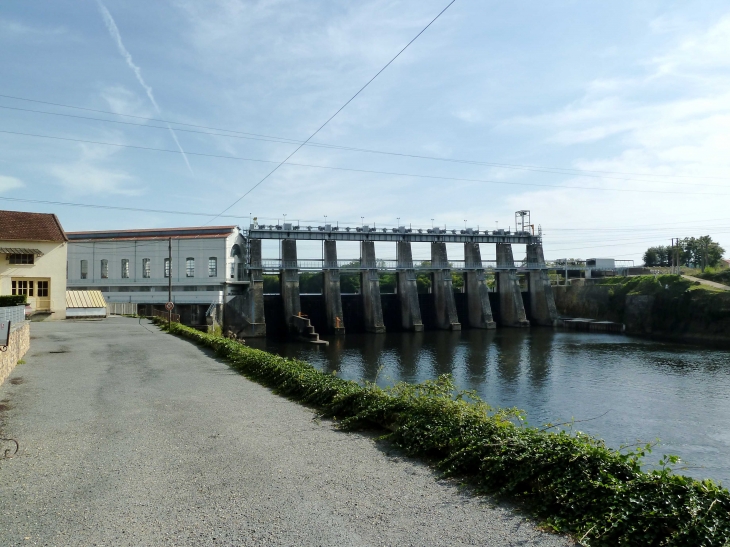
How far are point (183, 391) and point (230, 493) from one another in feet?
24.8

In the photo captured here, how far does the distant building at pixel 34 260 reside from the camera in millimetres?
34531

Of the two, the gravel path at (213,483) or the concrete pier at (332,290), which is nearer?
the gravel path at (213,483)

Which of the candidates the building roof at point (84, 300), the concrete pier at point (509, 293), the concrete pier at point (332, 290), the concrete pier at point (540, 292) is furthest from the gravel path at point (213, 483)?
the concrete pier at point (540, 292)

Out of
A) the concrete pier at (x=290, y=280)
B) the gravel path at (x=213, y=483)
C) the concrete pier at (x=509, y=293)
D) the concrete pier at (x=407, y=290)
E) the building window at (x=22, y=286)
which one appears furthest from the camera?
the concrete pier at (x=509, y=293)

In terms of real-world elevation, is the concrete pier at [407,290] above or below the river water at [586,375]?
above

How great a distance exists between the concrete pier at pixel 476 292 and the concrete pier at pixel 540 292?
20.9 ft

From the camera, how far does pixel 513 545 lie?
5.06 m

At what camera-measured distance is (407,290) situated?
185 feet

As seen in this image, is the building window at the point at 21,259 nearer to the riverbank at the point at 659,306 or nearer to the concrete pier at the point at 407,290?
the concrete pier at the point at 407,290

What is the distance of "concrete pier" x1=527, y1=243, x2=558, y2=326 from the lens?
6131cm

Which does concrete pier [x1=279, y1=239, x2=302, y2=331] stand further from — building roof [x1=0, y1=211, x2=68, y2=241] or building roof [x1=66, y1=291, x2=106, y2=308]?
building roof [x1=0, y1=211, x2=68, y2=241]

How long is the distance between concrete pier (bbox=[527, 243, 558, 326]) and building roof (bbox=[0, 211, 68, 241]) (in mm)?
47424

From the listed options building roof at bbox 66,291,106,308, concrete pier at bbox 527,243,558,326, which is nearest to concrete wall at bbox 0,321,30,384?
building roof at bbox 66,291,106,308

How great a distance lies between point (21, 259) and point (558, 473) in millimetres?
37650
